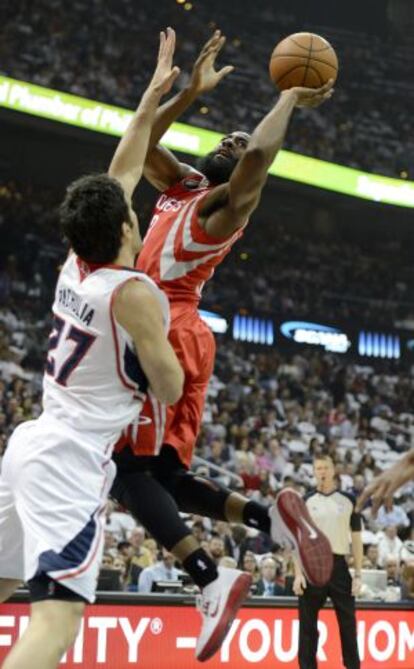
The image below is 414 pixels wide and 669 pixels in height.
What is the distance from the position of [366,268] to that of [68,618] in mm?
23822

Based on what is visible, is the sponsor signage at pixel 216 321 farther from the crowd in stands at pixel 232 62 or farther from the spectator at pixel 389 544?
the spectator at pixel 389 544

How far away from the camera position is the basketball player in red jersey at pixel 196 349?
4.50 m

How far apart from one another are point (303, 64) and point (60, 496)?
2.41 meters

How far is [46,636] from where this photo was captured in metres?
3.61

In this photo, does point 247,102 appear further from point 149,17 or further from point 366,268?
point 366,268

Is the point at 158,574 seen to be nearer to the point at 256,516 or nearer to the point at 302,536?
the point at 256,516

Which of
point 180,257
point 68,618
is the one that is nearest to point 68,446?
point 68,618

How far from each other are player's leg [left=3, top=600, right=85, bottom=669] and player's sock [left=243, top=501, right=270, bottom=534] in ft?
3.52

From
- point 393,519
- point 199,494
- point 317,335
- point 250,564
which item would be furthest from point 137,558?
point 317,335

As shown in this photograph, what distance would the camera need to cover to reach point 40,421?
403cm

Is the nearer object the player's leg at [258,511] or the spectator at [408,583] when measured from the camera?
the player's leg at [258,511]

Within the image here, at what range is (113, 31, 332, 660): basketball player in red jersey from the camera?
450cm

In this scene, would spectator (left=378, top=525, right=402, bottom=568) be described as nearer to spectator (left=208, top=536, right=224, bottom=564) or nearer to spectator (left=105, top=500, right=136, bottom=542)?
spectator (left=208, top=536, right=224, bottom=564)

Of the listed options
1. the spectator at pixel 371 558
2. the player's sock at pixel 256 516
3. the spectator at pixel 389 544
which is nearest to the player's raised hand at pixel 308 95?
the player's sock at pixel 256 516
